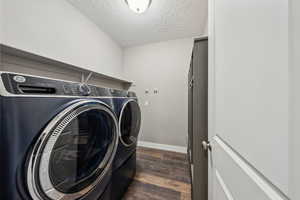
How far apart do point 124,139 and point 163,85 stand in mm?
1517

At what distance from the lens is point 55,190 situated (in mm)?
526

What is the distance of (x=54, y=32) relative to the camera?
128 centimetres

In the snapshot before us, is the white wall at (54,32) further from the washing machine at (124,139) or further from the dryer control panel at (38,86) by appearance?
the washing machine at (124,139)

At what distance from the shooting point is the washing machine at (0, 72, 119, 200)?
Result: 0.41 metres

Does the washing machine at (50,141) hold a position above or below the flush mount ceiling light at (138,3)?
below

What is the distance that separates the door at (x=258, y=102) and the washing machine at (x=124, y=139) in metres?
0.84

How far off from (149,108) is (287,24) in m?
2.32

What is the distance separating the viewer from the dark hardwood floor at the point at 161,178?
120 cm

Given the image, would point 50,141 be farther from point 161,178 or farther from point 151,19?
point 151,19

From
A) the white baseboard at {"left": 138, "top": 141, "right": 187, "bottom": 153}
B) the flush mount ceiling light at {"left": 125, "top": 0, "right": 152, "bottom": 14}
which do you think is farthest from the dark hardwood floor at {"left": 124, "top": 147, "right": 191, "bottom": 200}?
the flush mount ceiling light at {"left": 125, "top": 0, "right": 152, "bottom": 14}

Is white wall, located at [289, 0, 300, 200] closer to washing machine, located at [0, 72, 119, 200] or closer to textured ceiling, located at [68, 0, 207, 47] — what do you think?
washing machine, located at [0, 72, 119, 200]

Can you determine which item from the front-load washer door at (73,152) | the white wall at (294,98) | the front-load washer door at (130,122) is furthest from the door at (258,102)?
the front-load washer door at (130,122)

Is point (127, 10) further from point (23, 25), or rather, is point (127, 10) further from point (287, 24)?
point (287, 24)

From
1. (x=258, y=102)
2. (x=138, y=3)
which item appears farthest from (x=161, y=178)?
(x=138, y=3)
